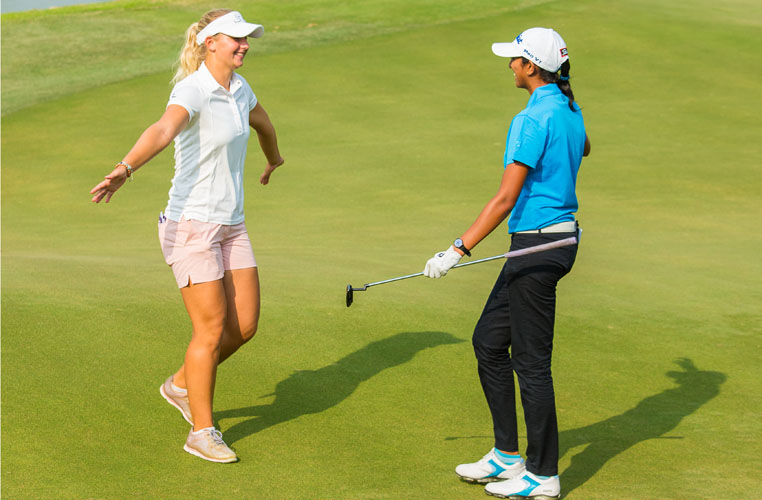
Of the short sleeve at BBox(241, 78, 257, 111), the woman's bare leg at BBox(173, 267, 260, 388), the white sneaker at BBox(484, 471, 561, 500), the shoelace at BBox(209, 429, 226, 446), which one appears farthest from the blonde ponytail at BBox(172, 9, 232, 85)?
the white sneaker at BBox(484, 471, 561, 500)

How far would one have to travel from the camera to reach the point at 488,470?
487cm

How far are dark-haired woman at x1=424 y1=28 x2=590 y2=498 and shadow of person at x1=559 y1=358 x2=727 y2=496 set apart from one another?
13.0 inches

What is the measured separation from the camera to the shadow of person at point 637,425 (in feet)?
16.9

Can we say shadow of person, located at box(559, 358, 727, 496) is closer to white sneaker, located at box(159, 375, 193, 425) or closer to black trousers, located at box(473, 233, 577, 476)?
black trousers, located at box(473, 233, 577, 476)

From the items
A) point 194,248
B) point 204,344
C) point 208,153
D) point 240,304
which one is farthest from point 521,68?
point 204,344

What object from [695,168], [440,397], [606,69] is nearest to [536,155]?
[440,397]

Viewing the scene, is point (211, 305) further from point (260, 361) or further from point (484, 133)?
point (484, 133)

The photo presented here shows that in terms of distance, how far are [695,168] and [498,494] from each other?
12.5 meters

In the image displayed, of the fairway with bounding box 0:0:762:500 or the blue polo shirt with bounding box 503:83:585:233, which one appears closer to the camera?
the blue polo shirt with bounding box 503:83:585:233

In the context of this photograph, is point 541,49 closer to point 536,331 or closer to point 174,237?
point 536,331

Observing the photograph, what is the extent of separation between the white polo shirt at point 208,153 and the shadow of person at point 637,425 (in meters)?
2.23

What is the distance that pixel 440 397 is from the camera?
612 cm

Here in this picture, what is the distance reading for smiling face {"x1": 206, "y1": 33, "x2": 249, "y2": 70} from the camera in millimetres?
5145

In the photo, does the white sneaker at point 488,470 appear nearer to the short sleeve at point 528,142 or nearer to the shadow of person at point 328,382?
the shadow of person at point 328,382
